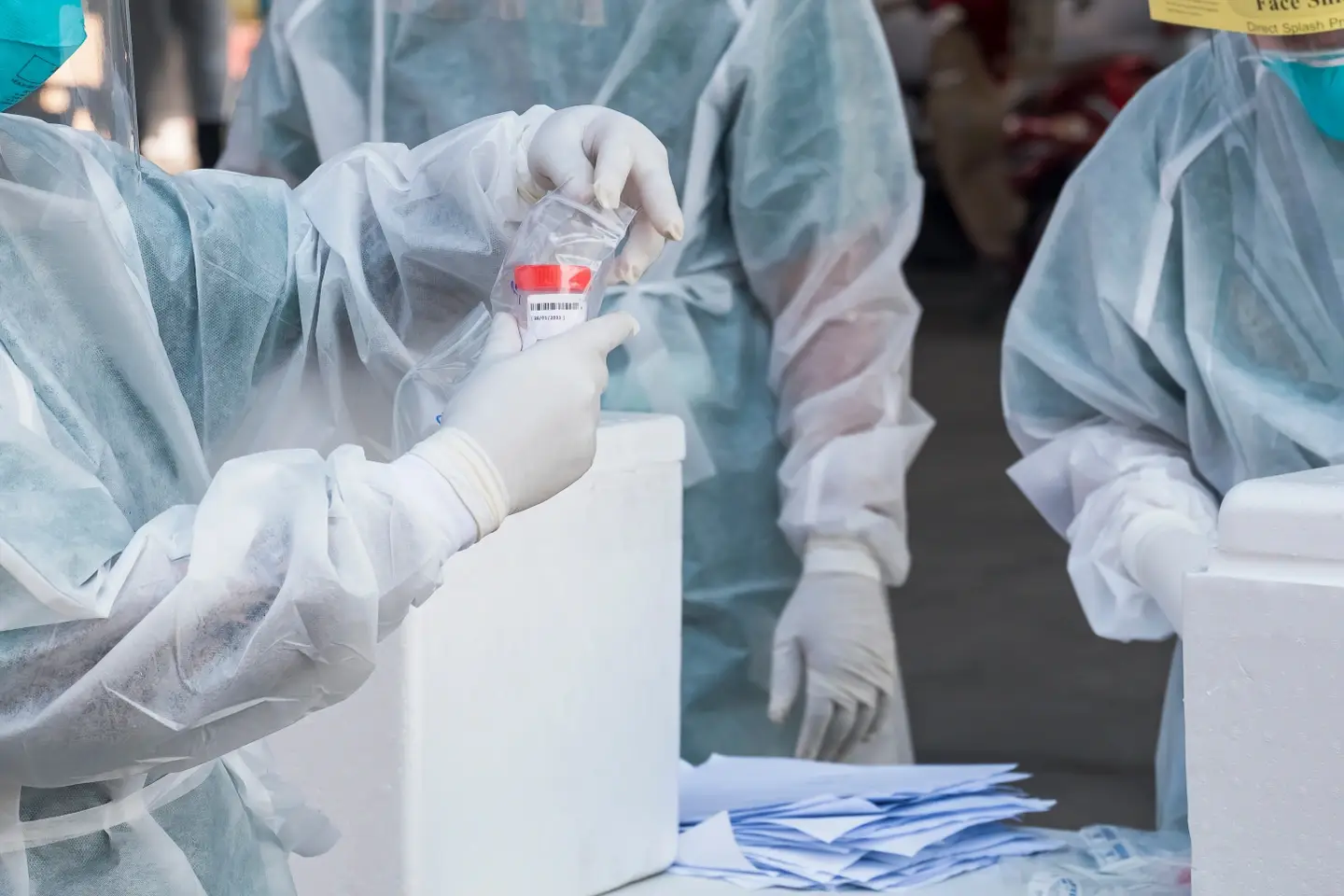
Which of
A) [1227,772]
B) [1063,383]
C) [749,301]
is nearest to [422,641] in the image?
[1227,772]

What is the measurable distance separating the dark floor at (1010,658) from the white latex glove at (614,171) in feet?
6.36

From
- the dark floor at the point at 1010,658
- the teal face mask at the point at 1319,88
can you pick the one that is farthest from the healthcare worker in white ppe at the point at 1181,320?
the dark floor at the point at 1010,658

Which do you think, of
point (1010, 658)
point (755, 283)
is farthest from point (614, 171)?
point (1010, 658)

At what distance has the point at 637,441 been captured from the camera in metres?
1.11

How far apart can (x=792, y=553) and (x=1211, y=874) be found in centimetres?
85

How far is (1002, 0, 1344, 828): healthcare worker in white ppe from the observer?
1240 mm

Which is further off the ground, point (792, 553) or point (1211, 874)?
point (1211, 874)

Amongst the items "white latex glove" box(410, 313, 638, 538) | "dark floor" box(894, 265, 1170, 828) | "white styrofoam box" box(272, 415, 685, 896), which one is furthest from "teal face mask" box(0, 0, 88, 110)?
"dark floor" box(894, 265, 1170, 828)

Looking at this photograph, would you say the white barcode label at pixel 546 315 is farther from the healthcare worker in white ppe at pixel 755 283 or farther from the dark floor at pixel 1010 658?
the dark floor at pixel 1010 658

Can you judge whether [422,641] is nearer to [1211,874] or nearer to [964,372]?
[1211,874]

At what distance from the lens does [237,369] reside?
0.96m

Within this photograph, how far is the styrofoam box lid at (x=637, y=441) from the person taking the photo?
43.1 inches

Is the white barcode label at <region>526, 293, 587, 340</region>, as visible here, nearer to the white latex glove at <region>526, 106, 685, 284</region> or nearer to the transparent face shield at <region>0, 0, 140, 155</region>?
the white latex glove at <region>526, 106, 685, 284</region>

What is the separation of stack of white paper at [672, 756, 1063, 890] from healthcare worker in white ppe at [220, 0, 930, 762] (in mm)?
313
